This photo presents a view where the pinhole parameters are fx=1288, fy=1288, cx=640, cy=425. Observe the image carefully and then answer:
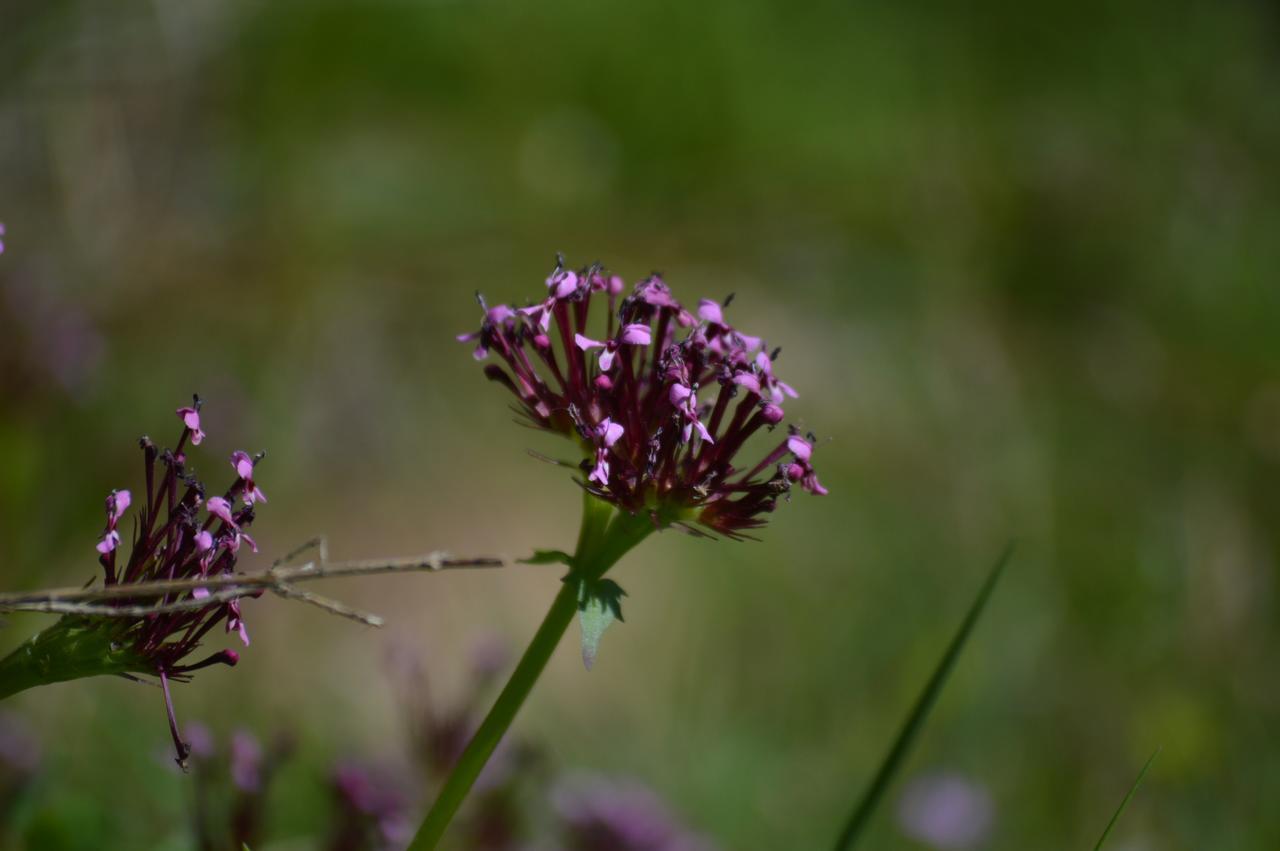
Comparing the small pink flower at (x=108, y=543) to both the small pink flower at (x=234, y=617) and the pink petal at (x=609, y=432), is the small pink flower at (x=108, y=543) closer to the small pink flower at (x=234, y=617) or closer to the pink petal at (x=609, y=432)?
the small pink flower at (x=234, y=617)

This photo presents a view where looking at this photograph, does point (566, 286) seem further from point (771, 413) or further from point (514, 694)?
point (514, 694)

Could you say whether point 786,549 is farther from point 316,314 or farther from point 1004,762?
point 316,314

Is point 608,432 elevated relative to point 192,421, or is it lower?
elevated

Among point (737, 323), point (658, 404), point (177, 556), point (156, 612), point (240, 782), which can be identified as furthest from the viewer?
point (737, 323)

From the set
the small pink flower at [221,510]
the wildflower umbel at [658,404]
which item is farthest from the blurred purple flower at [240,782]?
the wildflower umbel at [658,404]

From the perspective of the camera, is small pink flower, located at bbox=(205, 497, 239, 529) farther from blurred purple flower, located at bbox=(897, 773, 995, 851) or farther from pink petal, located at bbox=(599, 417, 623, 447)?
blurred purple flower, located at bbox=(897, 773, 995, 851)

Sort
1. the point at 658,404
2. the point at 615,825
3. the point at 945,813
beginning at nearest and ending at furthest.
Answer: the point at 658,404, the point at 615,825, the point at 945,813

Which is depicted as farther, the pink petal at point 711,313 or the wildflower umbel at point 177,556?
the pink petal at point 711,313

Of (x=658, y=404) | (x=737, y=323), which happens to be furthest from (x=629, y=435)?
(x=737, y=323)
